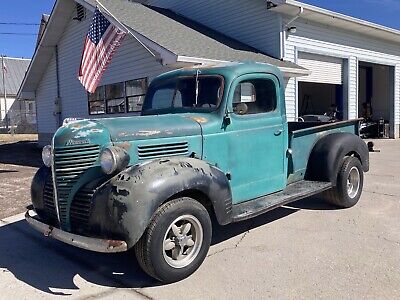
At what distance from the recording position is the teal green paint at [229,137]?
4031 millimetres

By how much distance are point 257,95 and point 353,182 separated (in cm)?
241

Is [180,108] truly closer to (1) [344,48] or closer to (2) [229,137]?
(2) [229,137]

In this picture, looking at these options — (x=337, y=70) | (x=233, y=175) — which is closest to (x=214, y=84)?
(x=233, y=175)

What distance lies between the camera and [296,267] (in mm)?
4148

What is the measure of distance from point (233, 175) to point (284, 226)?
1.28 m

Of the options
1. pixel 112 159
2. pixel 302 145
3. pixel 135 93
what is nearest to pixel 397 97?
pixel 135 93

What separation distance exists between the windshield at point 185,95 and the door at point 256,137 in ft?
0.73

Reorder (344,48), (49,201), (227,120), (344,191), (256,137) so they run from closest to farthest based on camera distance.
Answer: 1. (49,201)
2. (227,120)
3. (256,137)
4. (344,191)
5. (344,48)

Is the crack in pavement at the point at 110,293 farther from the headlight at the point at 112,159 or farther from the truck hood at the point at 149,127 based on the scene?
the truck hood at the point at 149,127

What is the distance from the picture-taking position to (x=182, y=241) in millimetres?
3984

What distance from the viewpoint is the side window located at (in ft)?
16.7

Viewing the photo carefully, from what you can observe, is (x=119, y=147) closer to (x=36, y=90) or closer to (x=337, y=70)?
(x=337, y=70)

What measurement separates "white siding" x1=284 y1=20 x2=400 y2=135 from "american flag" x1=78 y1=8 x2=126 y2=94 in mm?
5312

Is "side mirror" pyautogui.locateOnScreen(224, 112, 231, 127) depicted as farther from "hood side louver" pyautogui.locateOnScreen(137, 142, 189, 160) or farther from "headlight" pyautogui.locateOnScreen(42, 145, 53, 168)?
"headlight" pyautogui.locateOnScreen(42, 145, 53, 168)
